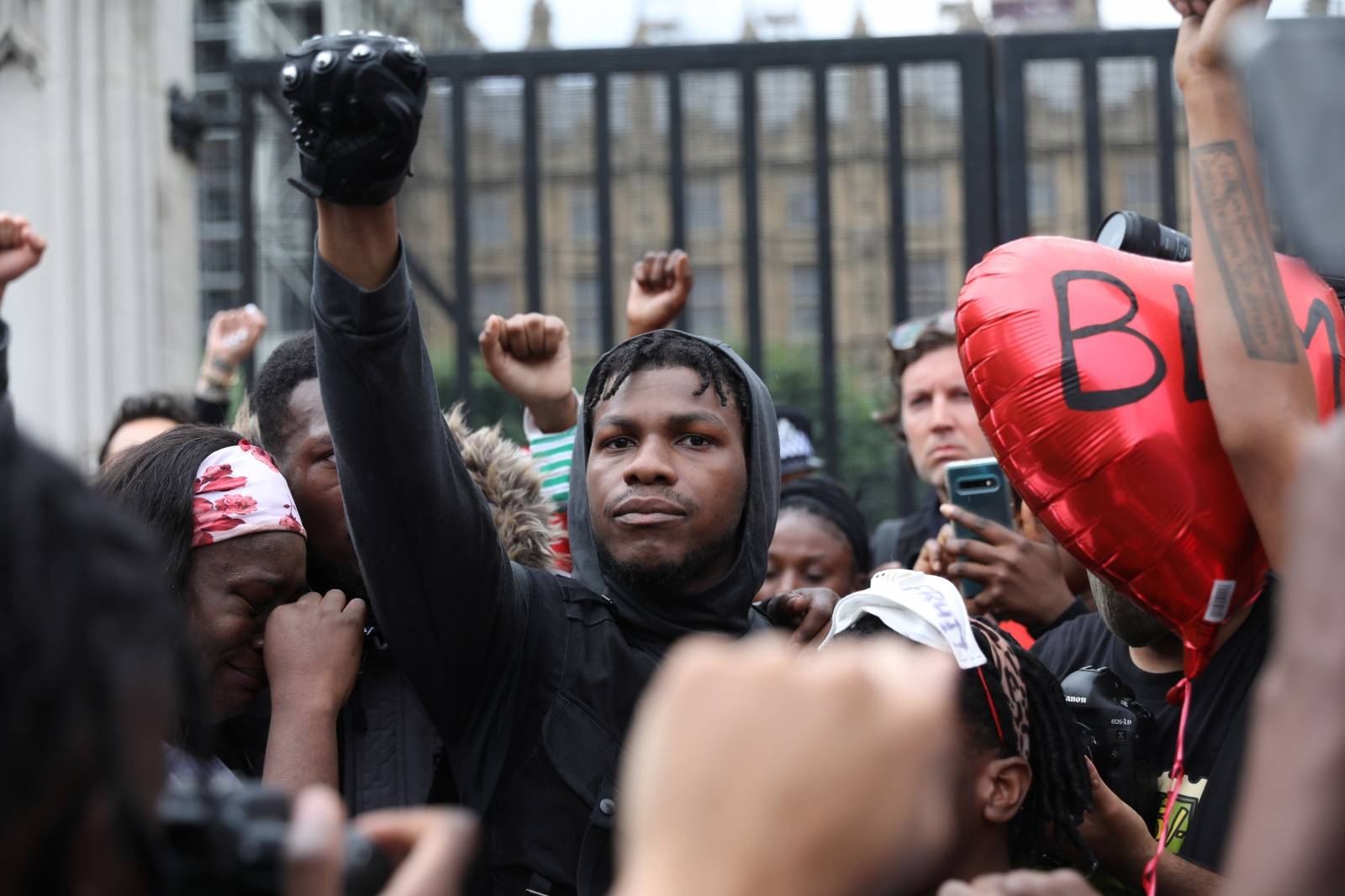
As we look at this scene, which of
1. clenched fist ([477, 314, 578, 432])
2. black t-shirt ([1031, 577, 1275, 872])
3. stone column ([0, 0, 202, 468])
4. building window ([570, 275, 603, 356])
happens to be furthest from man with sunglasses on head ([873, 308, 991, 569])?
building window ([570, 275, 603, 356])

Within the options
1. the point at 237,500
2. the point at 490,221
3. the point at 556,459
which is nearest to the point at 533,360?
the point at 556,459

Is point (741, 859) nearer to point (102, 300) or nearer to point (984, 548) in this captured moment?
point (984, 548)

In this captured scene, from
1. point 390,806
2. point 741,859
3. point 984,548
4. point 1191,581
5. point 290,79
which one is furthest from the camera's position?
point 984,548

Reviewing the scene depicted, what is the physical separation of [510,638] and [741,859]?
127 centimetres

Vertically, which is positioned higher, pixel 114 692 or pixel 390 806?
pixel 114 692

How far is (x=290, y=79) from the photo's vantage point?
180cm

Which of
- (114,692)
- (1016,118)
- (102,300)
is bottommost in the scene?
(114,692)

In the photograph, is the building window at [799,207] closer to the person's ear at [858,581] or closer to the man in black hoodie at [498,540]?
the person's ear at [858,581]

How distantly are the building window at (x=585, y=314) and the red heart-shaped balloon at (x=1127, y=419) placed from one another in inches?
869

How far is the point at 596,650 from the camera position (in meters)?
2.25

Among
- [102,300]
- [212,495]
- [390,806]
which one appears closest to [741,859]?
[390,806]

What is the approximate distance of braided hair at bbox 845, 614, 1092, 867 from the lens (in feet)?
6.31

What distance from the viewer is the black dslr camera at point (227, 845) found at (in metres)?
1.00

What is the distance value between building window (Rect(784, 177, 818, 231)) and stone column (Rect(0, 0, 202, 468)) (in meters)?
18.0
